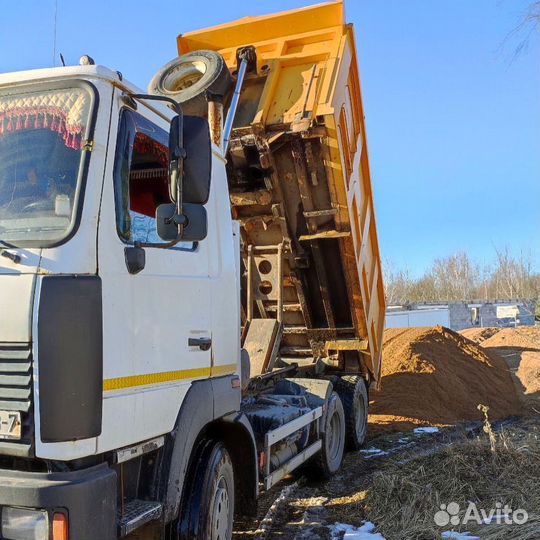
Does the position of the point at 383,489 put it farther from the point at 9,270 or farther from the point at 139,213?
the point at 9,270

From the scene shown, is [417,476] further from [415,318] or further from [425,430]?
[415,318]

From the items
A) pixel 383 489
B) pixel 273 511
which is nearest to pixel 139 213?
pixel 273 511

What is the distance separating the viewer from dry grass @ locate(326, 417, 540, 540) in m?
4.30

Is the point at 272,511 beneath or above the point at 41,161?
beneath

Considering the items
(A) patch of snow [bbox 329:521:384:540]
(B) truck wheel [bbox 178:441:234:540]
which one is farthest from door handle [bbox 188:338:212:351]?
(A) patch of snow [bbox 329:521:384:540]

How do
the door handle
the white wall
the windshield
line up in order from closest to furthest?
1. the windshield
2. the door handle
3. the white wall

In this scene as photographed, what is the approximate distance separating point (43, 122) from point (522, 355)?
45.0 feet

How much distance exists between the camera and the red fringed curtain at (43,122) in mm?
2574

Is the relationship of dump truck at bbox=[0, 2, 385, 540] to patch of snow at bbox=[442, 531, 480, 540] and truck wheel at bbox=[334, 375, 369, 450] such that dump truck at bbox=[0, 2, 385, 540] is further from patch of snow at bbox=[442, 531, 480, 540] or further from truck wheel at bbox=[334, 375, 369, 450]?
truck wheel at bbox=[334, 375, 369, 450]

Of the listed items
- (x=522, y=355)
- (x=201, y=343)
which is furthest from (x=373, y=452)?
(x=522, y=355)

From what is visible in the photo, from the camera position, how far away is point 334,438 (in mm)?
6293

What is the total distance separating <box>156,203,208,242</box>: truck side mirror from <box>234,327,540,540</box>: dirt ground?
2.65m

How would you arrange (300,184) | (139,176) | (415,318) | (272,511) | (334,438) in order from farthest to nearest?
(415,318), (334,438), (300,184), (272,511), (139,176)

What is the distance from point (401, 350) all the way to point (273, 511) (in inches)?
282
